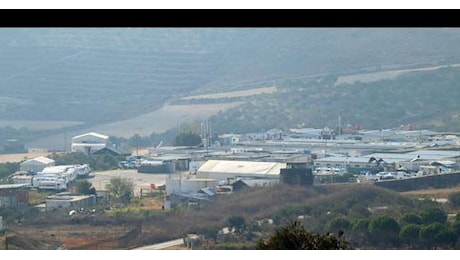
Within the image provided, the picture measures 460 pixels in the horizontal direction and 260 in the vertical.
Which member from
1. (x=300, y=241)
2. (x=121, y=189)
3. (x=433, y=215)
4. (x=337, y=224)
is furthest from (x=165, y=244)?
(x=300, y=241)

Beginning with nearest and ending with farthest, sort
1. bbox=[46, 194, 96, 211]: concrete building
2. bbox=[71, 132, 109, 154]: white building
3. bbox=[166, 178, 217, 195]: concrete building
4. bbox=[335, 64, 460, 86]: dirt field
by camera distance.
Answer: bbox=[46, 194, 96, 211]: concrete building < bbox=[166, 178, 217, 195]: concrete building < bbox=[71, 132, 109, 154]: white building < bbox=[335, 64, 460, 86]: dirt field

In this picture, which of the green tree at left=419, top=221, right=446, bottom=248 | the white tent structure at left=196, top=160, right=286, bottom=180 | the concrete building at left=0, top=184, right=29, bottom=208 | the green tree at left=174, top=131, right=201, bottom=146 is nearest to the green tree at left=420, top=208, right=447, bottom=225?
the green tree at left=419, top=221, right=446, bottom=248

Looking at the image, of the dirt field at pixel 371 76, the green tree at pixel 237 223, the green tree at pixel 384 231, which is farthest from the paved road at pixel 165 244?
the dirt field at pixel 371 76

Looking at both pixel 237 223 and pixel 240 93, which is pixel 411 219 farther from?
pixel 240 93

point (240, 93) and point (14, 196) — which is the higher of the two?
point (240, 93)

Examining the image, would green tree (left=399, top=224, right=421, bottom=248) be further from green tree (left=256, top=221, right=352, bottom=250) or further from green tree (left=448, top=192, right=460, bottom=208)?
green tree (left=256, top=221, right=352, bottom=250)

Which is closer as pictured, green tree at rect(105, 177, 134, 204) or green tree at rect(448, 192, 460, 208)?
green tree at rect(448, 192, 460, 208)

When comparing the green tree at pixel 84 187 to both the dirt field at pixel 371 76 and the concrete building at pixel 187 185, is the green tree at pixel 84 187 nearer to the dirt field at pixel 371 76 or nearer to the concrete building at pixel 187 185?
the concrete building at pixel 187 185
